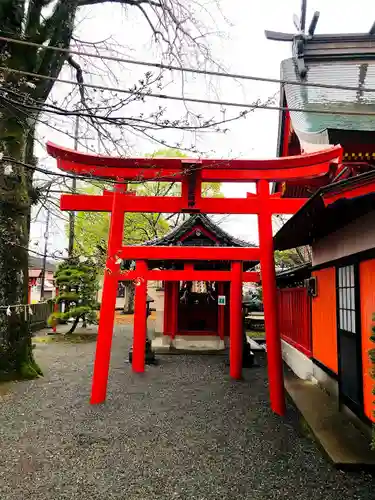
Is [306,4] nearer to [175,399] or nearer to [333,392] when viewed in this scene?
[333,392]

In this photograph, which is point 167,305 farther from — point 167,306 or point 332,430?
point 332,430

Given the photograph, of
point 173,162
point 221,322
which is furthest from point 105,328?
point 221,322

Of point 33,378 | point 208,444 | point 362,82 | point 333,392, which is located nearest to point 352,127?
point 362,82

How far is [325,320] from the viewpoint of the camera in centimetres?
653

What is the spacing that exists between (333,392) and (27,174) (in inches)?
289

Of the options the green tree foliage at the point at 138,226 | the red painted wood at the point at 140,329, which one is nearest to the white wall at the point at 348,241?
the red painted wood at the point at 140,329

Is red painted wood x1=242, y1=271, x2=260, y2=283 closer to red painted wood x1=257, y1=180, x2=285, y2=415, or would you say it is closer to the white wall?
the white wall

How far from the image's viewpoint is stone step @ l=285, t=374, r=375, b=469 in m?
3.94

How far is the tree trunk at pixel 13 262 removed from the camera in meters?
7.61

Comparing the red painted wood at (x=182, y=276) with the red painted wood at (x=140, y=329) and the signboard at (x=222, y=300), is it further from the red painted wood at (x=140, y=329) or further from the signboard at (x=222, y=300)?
the signboard at (x=222, y=300)

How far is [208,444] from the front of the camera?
4820 millimetres

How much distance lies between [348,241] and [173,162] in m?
2.86

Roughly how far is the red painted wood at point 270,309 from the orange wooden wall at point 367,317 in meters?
1.70

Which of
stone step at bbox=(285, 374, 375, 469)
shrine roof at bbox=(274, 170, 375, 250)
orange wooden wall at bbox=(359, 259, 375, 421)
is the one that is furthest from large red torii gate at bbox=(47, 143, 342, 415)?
orange wooden wall at bbox=(359, 259, 375, 421)
